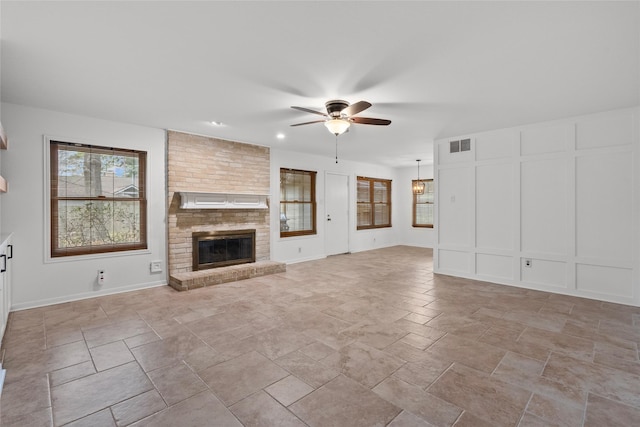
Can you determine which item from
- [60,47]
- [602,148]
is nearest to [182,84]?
[60,47]

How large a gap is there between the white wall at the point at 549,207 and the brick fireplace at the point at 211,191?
132 inches

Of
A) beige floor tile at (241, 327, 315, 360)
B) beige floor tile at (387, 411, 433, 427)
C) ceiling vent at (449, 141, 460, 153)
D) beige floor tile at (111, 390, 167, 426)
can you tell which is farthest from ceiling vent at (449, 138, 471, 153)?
beige floor tile at (111, 390, 167, 426)

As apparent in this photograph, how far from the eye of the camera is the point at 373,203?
29.8 ft

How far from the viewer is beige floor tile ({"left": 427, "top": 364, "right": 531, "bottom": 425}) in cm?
184

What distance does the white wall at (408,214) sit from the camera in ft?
30.4

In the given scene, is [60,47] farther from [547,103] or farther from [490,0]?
[547,103]

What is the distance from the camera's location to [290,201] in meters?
6.79

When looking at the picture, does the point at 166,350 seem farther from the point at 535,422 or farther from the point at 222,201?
the point at 222,201

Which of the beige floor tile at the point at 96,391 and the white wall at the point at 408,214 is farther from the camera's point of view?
the white wall at the point at 408,214

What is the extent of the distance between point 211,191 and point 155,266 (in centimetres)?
149

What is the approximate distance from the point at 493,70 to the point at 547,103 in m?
1.40

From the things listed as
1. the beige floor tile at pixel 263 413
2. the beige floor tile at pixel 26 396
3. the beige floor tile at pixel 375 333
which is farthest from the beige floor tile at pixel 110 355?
the beige floor tile at pixel 375 333

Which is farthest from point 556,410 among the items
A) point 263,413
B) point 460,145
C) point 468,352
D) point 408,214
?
point 408,214

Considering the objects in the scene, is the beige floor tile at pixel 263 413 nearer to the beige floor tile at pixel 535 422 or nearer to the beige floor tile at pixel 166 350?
the beige floor tile at pixel 166 350
